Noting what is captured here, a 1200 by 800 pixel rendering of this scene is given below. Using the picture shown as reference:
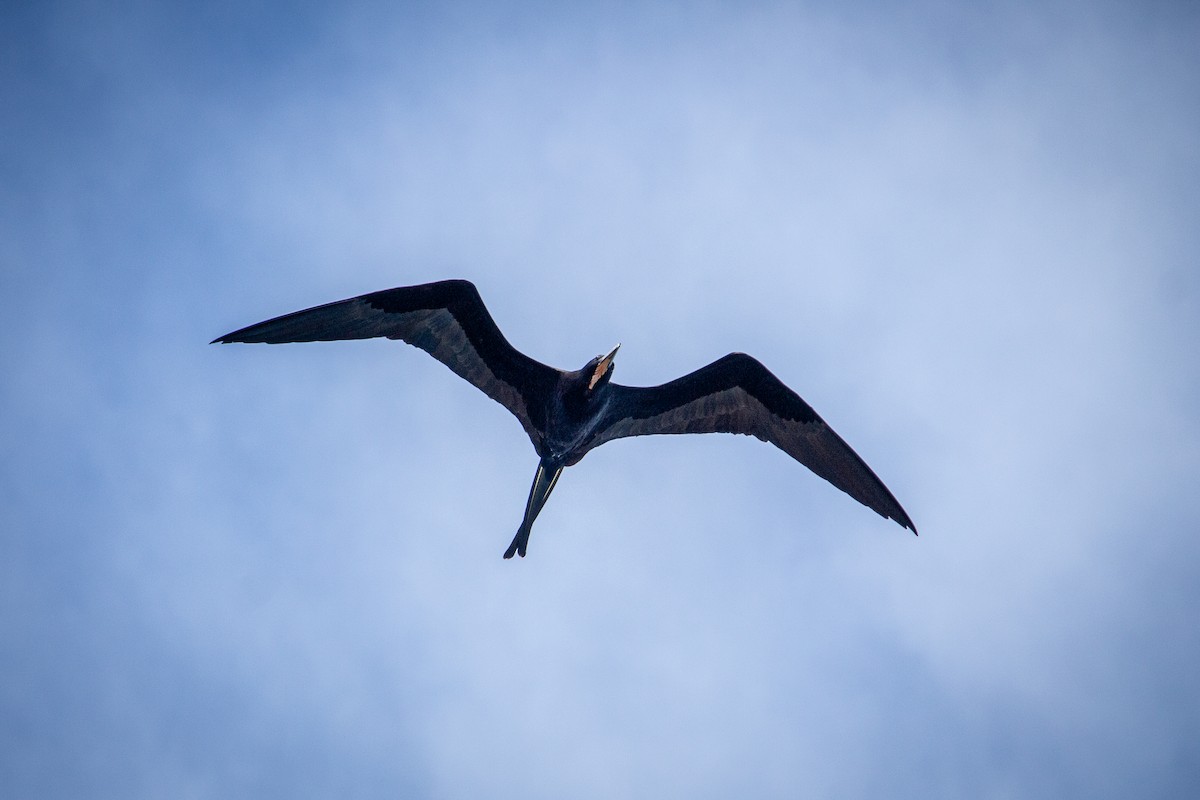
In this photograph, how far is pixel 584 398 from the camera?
9141mm

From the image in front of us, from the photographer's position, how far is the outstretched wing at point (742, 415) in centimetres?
920

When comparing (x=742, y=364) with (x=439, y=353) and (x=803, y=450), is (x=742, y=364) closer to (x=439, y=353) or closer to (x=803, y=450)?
(x=803, y=450)

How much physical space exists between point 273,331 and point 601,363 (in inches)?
137

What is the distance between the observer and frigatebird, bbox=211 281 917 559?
29.3ft

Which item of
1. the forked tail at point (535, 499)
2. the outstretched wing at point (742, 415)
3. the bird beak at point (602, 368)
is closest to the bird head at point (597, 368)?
the bird beak at point (602, 368)

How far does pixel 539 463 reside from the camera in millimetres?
9383

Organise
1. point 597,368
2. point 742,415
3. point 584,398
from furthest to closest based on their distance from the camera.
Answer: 1. point 742,415
2. point 584,398
3. point 597,368

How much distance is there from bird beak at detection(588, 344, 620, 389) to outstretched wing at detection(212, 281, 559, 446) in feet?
1.93

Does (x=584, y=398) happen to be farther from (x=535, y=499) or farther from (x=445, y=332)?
(x=445, y=332)

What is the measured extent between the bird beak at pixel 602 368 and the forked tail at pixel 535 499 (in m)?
1.12

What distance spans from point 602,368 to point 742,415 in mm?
1828

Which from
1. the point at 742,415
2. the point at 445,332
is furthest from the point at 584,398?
the point at 742,415

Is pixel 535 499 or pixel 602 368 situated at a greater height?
pixel 602 368

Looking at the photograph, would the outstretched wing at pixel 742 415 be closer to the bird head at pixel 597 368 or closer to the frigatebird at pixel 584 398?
the frigatebird at pixel 584 398
